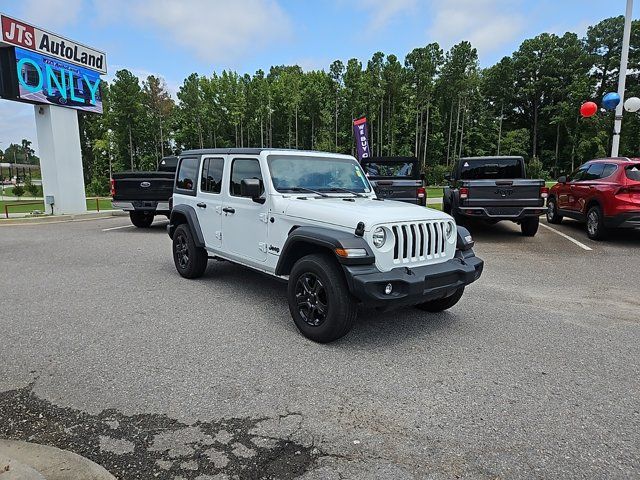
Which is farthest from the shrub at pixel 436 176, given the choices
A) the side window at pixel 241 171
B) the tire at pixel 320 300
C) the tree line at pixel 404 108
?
the tire at pixel 320 300

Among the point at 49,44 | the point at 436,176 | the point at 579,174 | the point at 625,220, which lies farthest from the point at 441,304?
the point at 436,176

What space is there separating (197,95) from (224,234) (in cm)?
4935

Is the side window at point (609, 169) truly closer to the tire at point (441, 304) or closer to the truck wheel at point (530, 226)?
the truck wheel at point (530, 226)

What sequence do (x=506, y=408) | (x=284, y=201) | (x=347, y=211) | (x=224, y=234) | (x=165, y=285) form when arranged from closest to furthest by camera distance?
(x=506, y=408), (x=347, y=211), (x=284, y=201), (x=224, y=234), (x=165, y=285)

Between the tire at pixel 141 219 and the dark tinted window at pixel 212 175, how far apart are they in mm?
7213

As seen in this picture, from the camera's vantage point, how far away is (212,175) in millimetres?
6113

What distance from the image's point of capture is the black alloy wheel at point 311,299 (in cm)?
415

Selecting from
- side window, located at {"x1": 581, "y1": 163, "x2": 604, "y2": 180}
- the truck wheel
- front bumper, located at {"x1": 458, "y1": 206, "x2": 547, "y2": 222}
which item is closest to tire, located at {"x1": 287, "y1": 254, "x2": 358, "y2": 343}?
front bumper, located at {"x1": 458, "y1": 206, "x2": 547, "y2": 222}

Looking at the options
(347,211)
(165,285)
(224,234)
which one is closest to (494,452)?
(347,211)

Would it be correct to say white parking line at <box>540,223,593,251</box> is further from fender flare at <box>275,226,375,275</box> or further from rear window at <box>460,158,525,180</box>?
fender flare at <box>275,226,375,275</box>

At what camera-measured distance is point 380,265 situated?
393 centimetres

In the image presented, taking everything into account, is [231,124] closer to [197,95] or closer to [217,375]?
[197,95]

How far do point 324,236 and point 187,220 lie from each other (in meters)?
3.11

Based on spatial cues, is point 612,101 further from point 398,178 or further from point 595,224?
point 398,178
